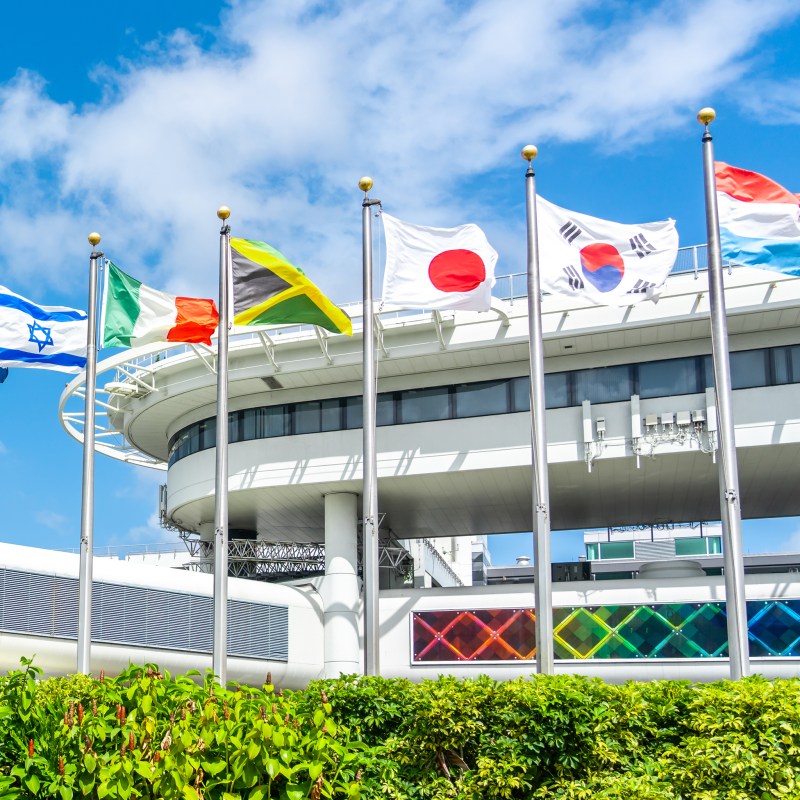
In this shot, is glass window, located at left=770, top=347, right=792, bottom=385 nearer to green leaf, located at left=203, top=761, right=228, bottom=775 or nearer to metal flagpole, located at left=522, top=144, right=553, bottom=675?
metal flagpole, located at left=522, top=144, right=553, bottom=675

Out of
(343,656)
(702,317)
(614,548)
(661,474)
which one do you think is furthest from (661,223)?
(614,548)

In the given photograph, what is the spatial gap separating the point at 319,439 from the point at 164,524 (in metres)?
9.96

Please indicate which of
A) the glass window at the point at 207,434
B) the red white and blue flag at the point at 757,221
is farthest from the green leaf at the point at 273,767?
the glass window at the point at 207,434

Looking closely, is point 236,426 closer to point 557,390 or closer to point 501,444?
point 501,444

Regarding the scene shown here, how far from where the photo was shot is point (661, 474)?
32375 mm

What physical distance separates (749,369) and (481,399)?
7.78 meters

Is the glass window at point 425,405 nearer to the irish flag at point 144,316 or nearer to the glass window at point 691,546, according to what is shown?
the irish flag at point 144,316

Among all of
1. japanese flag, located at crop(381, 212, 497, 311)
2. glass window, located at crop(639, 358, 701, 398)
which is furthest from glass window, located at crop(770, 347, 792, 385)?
japanese flag, located at crop(381, 212, 497, 311)

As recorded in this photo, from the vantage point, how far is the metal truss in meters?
39.1

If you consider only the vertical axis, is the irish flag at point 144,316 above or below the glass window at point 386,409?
above

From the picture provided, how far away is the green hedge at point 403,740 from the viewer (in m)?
8.90

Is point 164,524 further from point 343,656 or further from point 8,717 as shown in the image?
point 8,717

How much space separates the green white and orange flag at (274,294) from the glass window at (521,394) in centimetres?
821

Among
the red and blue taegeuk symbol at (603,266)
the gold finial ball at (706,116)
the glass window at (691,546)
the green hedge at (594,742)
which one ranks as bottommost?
the green hedge at (594,742)
